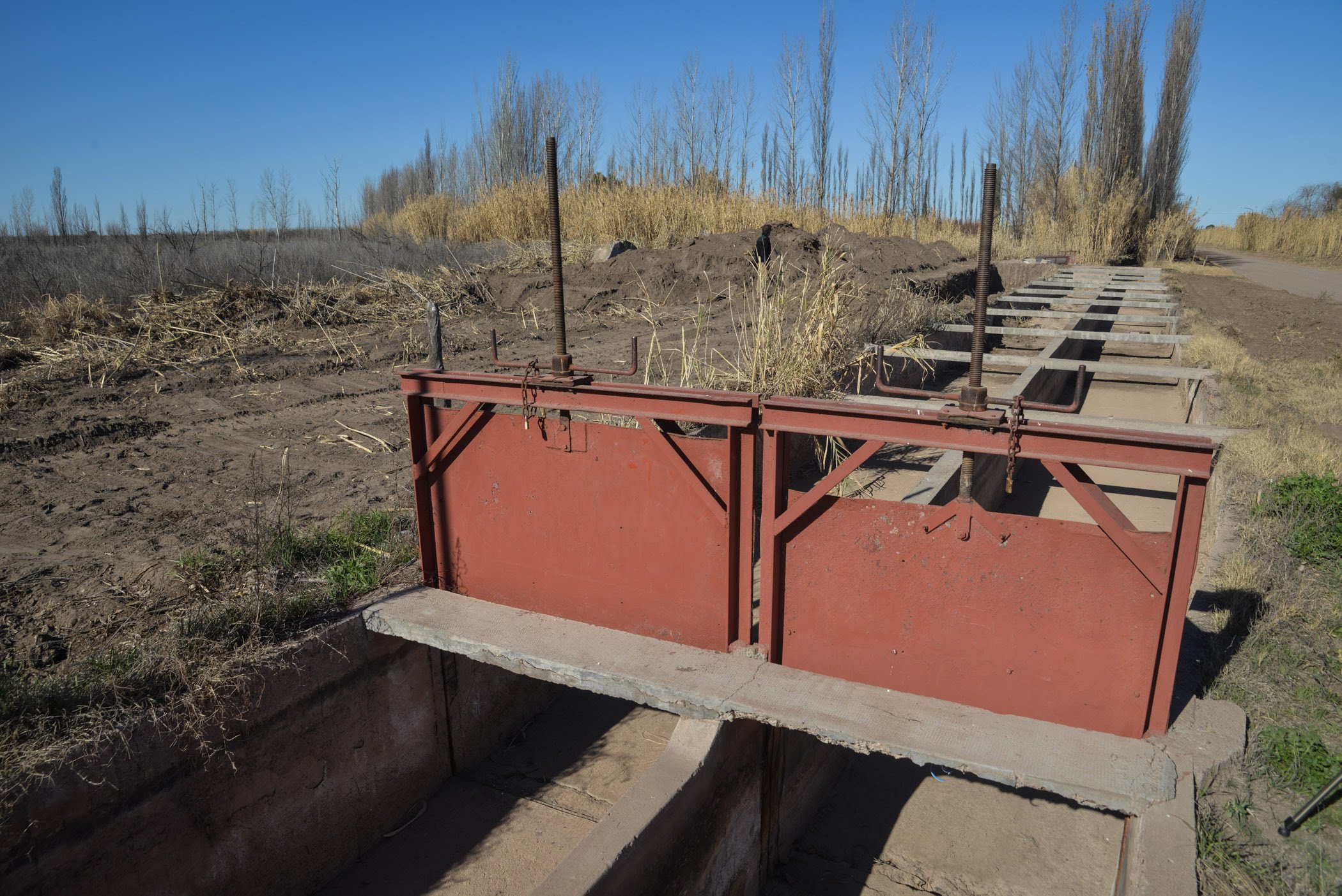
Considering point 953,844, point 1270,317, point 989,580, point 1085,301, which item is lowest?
point 953,844

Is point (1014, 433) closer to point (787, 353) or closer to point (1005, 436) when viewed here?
point (1005, 436)

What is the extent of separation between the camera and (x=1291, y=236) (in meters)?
39.0

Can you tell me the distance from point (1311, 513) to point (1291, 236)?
142ft

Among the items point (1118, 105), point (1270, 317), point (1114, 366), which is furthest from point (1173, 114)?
point (1114, 366)

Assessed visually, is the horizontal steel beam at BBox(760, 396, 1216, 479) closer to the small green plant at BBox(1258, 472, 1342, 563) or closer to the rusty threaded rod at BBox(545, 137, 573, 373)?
the rusty threaded rod at BBox(545, 137, 573, 373)

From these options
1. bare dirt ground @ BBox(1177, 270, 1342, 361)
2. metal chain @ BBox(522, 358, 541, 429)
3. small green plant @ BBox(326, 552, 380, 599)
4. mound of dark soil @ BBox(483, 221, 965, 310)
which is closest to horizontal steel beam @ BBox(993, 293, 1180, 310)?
bare dirt ground @ BBox(1177, 270, 1342, 361)

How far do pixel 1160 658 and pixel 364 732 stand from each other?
3.64 m

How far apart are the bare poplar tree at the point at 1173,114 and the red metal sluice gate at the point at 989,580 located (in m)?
38.0

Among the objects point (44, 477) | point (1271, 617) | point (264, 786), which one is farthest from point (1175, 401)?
point (44, 477)

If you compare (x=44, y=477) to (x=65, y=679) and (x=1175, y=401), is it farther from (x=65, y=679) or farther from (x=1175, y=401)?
(x=1175, y=401)

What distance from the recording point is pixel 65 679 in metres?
3.30

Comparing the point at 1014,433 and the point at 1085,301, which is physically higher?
the point at 1085,301

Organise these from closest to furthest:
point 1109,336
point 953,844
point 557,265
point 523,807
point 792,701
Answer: point 792,701 < point 557,265 < point 953,844 < point 523,807 < point 1109,336

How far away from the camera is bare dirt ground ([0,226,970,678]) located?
13.9 ft
